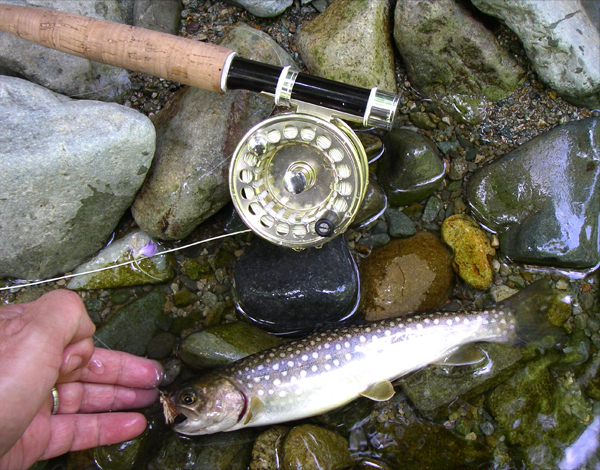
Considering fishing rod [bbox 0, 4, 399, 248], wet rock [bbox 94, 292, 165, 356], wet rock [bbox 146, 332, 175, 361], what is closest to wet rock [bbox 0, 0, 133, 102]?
fishing rod [bbox 0, 4, 399, 248]

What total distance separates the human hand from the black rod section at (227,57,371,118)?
1405mm

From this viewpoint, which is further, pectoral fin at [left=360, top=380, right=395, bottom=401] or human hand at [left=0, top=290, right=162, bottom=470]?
pectoral fin at [left=360, top=380, right=395, bottom=401]

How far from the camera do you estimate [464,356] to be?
2621 millimetres

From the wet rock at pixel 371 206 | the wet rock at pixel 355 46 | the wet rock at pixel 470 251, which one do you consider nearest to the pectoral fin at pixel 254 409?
the wet rock at pixel 371 206

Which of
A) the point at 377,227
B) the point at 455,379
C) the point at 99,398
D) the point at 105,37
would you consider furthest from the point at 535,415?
the point at 105,37

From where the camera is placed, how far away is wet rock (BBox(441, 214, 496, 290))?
284 centimetres

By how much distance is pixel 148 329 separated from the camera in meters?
2.86

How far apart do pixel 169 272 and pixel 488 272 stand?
7.12 feet

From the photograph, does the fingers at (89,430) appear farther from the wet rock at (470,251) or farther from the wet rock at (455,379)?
the wet rock at (470,251)

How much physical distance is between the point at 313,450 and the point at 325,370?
19.3 inches

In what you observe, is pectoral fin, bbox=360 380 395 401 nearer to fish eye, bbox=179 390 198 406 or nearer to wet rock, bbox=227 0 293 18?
fish eye, bbox=179 390 198 406

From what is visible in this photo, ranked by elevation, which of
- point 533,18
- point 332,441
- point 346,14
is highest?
point 533,18

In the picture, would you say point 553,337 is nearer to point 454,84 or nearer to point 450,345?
point 450,345

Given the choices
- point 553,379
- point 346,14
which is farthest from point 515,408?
point 346,14
